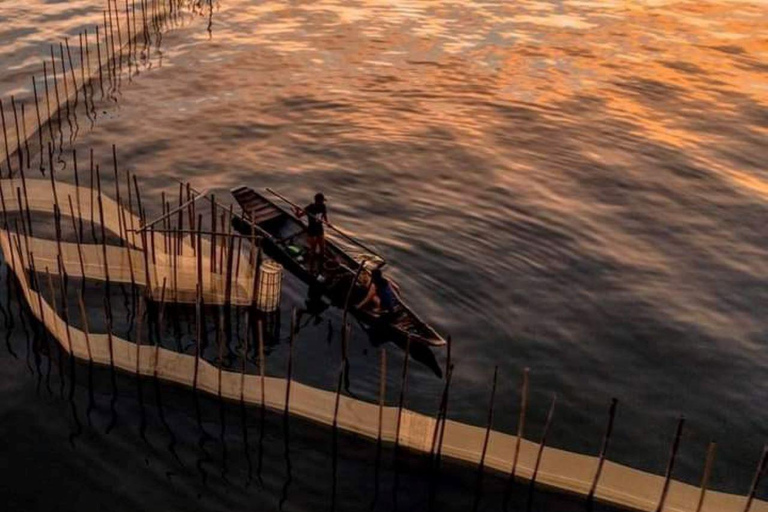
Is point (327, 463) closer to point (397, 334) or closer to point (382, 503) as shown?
point (382, 503)

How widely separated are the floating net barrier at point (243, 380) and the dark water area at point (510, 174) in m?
1.70

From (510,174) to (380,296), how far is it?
13089 mm

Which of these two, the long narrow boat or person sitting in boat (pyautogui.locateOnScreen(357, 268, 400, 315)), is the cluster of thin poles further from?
person sitting in boat (pyautogui.locateOnScreen(357, 268, 400, 315))

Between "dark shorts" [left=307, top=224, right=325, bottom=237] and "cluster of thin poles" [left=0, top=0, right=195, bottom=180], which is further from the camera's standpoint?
"cluster of thin poles" [left=0, top=0, right=195, bottom=180]

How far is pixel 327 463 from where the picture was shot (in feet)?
49.7

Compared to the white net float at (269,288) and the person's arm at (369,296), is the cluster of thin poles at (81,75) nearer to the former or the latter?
the white net float at (269,288)

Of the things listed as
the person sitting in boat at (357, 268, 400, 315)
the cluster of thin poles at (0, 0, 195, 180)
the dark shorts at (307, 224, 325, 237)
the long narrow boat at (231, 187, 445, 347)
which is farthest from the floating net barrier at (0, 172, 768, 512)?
the cluster of thin poles at (0, 0, 195, 180)

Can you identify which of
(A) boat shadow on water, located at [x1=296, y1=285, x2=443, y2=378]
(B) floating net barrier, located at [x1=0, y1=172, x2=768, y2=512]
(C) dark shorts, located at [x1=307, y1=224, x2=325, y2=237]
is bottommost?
(A) boat shadow on water, located at [x1=296, y1=285, x2=443, y2=378]

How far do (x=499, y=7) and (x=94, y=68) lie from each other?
30724mm


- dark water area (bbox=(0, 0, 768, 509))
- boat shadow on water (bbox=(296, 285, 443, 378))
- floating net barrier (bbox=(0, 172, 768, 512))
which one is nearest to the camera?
floating net barrier (bbox=(0, 172, 768, 512))

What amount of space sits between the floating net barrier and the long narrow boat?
127 centimetres

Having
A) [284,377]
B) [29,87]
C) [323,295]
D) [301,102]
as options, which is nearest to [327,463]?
[284,377]

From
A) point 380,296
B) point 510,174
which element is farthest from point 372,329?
point 510,174

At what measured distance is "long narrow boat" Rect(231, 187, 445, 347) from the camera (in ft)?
58.9
